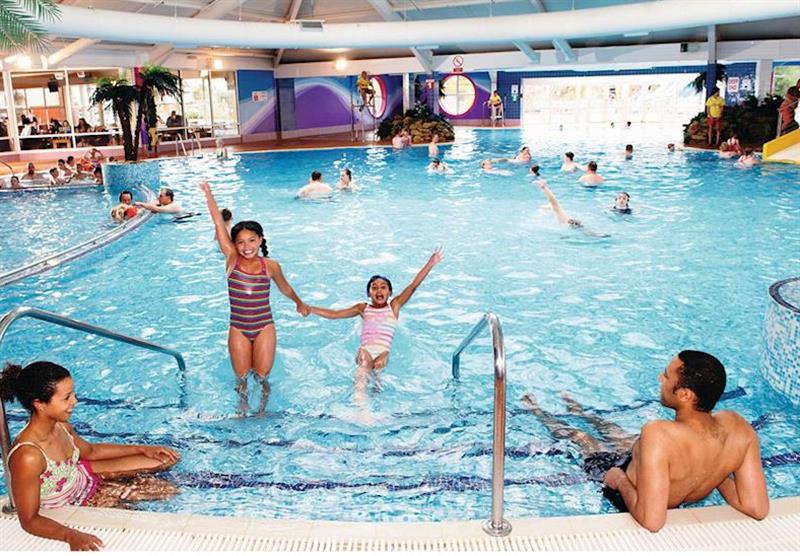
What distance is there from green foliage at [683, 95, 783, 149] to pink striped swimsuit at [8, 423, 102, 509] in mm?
21110

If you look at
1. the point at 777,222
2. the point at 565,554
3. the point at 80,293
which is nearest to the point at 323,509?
the point at 565,554

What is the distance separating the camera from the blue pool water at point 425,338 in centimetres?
383

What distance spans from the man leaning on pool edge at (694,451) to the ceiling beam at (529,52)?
2160 cm

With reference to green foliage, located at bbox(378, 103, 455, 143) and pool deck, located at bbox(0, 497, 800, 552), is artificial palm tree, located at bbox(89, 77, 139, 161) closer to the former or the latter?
green foliage, located at bbox(378, 103, 455, 143)

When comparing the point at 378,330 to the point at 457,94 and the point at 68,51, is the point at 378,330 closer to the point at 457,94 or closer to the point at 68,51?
the point at 68,51

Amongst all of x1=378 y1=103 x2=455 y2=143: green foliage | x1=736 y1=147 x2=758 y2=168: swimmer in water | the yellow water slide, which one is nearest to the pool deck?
x1=736 y1=147 x2=758 y2=168: swimmer in water

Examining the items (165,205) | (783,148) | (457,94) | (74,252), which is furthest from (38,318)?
(457,94)

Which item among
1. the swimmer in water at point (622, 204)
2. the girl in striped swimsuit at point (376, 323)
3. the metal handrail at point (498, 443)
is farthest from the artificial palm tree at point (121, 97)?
the metal handrail at point (498, 443)

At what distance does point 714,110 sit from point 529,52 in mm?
6185

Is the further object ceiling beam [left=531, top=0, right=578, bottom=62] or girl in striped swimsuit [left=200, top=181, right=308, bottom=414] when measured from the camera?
ceiling beam [left=531, top=0, right=578, bottom=62]

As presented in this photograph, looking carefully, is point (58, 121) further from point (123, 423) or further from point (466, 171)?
point (123, 423)

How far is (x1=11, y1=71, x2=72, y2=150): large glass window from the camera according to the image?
70.3ft

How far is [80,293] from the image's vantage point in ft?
25.7

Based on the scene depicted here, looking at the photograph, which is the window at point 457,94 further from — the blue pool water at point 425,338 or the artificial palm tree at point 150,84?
the blue pool water at point 425,338
